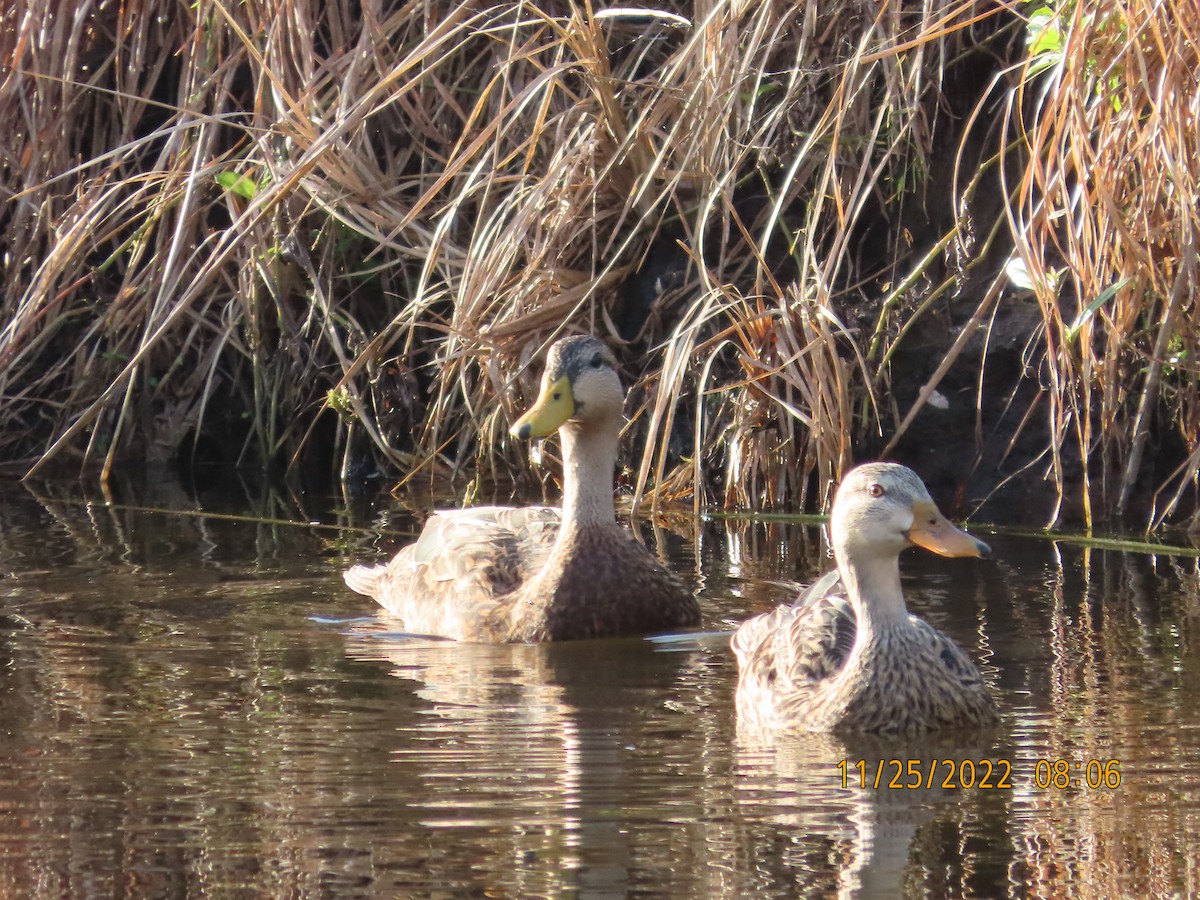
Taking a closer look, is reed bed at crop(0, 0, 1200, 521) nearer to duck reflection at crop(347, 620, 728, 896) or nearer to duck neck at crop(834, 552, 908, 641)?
duck reflection at crop(347, 620, 728, 896)

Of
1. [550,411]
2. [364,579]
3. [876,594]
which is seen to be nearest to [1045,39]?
[550,411]

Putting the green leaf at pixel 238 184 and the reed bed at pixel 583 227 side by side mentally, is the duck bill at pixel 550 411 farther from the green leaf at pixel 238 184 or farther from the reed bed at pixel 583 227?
the green leaf at pixel 238 184

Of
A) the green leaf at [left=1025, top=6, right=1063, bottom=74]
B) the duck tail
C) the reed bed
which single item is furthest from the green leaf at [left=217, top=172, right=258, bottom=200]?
the green leaf at [left=1025, top=6, right=1063, bottom=74]

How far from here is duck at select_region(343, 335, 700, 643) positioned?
627 cm

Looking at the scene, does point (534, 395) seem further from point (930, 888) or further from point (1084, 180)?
point (930, 888)

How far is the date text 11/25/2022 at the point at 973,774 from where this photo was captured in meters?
4.30

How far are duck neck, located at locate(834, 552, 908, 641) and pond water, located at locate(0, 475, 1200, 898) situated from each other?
0.36m

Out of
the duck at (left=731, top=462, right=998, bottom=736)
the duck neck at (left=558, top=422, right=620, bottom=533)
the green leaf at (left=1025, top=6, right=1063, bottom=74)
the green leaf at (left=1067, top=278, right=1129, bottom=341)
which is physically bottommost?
the duck at (left=731, top=462, right=998, bottom=736)

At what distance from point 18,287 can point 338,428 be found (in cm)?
188

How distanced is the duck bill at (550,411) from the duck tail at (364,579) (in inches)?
34.9

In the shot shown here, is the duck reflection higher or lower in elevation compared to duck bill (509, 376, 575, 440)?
lower

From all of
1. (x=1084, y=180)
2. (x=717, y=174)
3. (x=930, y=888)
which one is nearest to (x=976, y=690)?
(x=930, y=888)

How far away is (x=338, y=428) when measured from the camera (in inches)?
377

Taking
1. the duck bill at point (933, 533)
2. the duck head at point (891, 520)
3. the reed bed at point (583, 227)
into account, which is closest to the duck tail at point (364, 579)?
the reed bed at point (583, 227)
